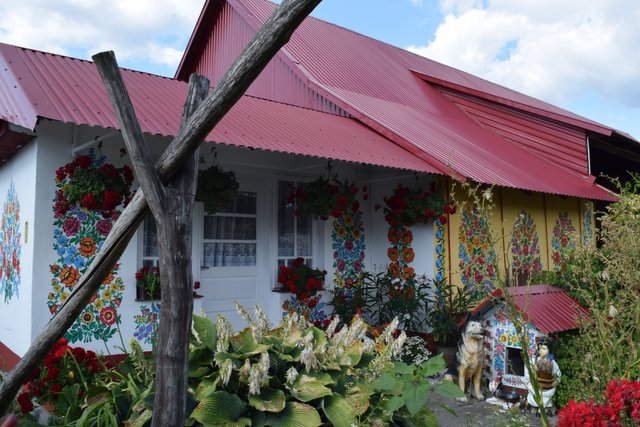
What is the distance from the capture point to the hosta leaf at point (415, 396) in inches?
129

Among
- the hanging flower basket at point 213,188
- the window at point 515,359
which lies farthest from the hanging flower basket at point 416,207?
the hanging flower basket at point 213,188

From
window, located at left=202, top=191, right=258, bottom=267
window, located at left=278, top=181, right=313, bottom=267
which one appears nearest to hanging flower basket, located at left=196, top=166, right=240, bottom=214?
window, located at left=202, top=191, right=258, bottom=267

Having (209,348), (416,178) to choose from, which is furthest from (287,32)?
(416,178)

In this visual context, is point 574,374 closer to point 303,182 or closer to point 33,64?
point 303,182

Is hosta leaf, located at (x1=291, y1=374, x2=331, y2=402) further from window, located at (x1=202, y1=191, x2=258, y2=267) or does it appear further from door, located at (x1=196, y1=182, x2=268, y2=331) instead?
window, located at (x1=202, y1=191, x2=258, y2=267)

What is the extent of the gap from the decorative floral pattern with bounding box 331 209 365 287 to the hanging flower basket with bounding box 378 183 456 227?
518mm

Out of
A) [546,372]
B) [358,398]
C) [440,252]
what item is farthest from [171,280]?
[440,252]

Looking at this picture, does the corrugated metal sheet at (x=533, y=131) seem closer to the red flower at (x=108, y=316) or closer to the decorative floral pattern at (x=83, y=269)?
the decorative floral pattern at (x=83, y=269)

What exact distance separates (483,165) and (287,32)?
6.05m

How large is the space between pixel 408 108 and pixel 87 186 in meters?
6.71

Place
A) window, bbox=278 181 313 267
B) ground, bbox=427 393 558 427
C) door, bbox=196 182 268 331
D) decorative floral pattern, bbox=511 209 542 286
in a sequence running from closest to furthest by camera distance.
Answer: ground, bbox=427 393 558 427, door, bbox=196 182 268 331, window, bbox=278 181 313 267, decorative floral pattern, bbox=511 209 542 286

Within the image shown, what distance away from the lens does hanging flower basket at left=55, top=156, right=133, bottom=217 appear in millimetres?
5309

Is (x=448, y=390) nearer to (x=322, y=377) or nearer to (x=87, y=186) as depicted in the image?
(x=322, y=377)

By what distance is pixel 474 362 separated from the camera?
564 centimetres
